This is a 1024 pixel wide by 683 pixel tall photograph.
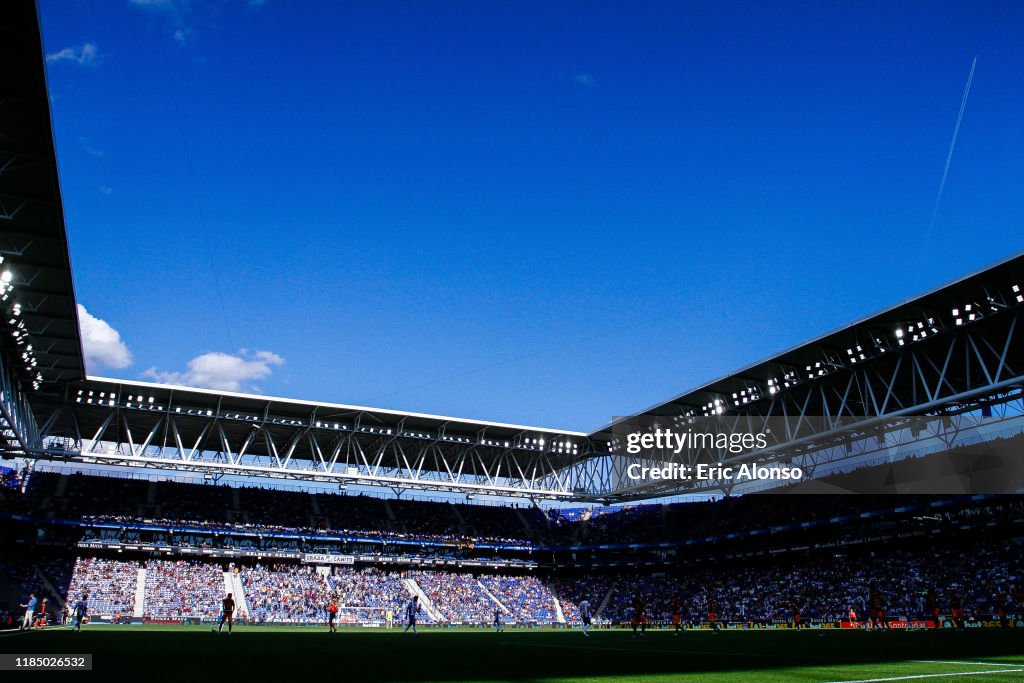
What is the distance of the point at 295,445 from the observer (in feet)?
168

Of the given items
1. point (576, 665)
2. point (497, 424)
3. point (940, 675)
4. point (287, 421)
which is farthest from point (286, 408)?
point (940, 675)

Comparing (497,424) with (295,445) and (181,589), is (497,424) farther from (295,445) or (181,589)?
(181,589)

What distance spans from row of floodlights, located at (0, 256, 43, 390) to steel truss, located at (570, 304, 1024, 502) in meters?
39.2

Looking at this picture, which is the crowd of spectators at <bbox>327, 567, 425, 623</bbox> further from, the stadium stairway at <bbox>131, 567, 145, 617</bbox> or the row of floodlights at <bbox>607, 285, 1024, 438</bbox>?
the row of floodlights at <bbox>607, 285, 1024, 438</bbox>

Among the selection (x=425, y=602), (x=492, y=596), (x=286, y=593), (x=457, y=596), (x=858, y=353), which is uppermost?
(x=858, y=353)

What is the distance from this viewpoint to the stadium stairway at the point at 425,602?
62.8m

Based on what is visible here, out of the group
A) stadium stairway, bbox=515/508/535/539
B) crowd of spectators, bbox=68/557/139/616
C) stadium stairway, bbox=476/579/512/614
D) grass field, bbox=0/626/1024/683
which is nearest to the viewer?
grass field, bbox=0/626/1024/683

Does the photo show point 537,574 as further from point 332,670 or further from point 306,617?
point 332,670

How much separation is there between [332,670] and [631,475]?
4990 cm

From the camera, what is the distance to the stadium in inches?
1372

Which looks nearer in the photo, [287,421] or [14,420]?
[14,420]

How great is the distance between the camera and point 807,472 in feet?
177

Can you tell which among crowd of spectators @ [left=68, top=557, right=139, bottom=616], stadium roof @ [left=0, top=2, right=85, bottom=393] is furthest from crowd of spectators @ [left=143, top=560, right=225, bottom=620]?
stadium roof @ [left=0, top=2, right=85, bottom=393]

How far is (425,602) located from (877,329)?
4405 centimetres
